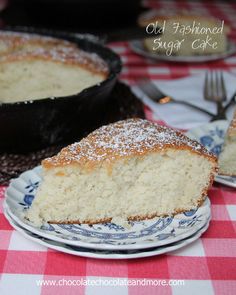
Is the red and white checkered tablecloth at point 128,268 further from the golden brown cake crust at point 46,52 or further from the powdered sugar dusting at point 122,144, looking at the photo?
the golden brown cake crust at point 46,52

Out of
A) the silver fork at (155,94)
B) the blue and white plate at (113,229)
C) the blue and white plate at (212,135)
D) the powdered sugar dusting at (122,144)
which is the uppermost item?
the powdered sugar dusting at (122,144)

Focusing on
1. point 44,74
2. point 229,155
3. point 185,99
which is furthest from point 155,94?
point 229,155

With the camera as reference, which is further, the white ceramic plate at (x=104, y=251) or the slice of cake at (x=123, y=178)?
the slice of cake at (x=123, y=178)

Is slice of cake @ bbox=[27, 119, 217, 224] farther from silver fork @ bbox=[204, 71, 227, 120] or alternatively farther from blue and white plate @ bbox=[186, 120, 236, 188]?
silver fork @ bbox=[204, 71, 227, 120]

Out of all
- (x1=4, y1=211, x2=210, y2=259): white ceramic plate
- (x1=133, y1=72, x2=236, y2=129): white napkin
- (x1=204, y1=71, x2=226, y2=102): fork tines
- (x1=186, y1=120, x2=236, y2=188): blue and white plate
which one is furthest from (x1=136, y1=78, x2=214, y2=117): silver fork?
(x1=4, y1=211, x2=210, y2=259): white ceramic plate

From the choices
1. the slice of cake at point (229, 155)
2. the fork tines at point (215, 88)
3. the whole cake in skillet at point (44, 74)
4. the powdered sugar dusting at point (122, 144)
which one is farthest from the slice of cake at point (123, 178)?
the fork tines at point (215, 88)

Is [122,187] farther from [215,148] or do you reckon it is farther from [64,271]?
[215,148]

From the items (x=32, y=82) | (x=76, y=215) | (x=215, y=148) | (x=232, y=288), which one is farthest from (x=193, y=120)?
(x=232, y=288)
